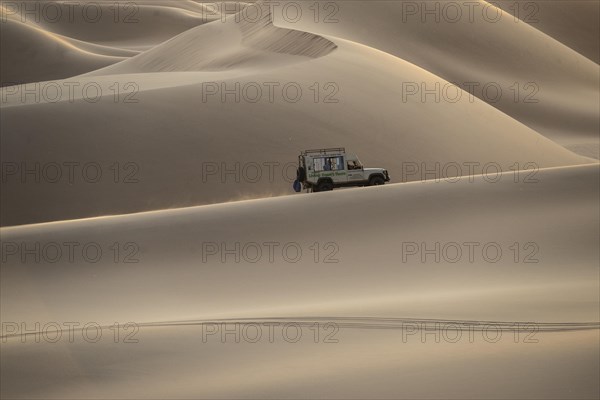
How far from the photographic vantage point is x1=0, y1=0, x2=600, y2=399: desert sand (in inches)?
372

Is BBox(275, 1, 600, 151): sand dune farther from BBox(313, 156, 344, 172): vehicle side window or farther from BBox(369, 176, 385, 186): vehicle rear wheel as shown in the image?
BBox(313, 156, 344, 172): vehicle side window

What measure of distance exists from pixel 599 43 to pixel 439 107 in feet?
128

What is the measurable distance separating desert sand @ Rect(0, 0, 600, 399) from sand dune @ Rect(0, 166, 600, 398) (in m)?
0.04

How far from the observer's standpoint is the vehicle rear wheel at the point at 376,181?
19734 millimetres

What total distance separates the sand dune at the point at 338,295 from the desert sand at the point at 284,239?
0.04 meters

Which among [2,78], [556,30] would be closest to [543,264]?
[2,78]

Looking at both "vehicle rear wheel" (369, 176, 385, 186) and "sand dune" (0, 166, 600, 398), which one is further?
"vehicle rear wheel" (369, 176, 385, 186)

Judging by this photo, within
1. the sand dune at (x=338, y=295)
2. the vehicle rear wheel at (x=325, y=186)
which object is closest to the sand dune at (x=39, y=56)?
the vehicle rear wheel at (x=325, y=186)

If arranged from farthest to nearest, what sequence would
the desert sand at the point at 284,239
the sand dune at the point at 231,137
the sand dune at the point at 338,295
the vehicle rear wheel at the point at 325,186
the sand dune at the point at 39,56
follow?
the sand dune at the point at 39,56 < the sand dune at the point at 231,137 < the vehicle rear wheel at the point at 325,186 < the desert sand at the point at 284,239 < the sand dune at the point at 338,295

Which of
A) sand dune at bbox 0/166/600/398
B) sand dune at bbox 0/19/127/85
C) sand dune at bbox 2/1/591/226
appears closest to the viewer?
sand dune at bbox 0/166/600/398

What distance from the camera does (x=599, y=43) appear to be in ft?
215

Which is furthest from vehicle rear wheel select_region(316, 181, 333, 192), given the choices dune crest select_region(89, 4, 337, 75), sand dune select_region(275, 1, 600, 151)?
sand dune select_region(275, 1, 600, 151)

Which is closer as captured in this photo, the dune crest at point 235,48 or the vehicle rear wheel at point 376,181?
the vehicle rear wheel at point 376,181

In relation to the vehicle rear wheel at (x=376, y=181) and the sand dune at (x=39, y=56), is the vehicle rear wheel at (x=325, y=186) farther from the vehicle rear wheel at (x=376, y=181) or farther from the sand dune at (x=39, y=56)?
the sand dune at (x=39, y=56)
